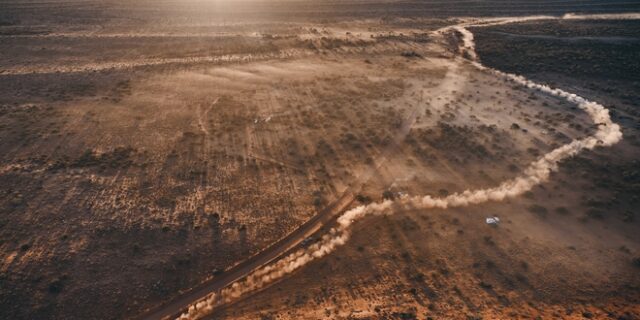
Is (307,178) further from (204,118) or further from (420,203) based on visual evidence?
Answer: (204,118)

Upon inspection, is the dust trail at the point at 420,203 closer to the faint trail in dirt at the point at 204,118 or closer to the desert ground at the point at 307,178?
the desert ground at the point at 307,178

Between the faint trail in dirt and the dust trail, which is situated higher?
the faint trail in dirt

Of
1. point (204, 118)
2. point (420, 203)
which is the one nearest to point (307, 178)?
A: point (420, 203)

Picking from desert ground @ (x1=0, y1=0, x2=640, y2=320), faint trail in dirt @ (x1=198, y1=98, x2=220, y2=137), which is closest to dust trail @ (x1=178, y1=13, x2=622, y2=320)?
desert ground @ (x1=0, y1=0, x2=640, y2=320)

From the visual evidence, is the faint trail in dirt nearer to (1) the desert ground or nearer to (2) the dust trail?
(1) the desert ground

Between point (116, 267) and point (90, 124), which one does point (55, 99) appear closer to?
point (90, 124)

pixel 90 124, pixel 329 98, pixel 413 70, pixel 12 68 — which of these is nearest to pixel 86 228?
pixel 90 124

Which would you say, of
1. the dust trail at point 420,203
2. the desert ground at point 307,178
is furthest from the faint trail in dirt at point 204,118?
the dust trail at point 420,203
